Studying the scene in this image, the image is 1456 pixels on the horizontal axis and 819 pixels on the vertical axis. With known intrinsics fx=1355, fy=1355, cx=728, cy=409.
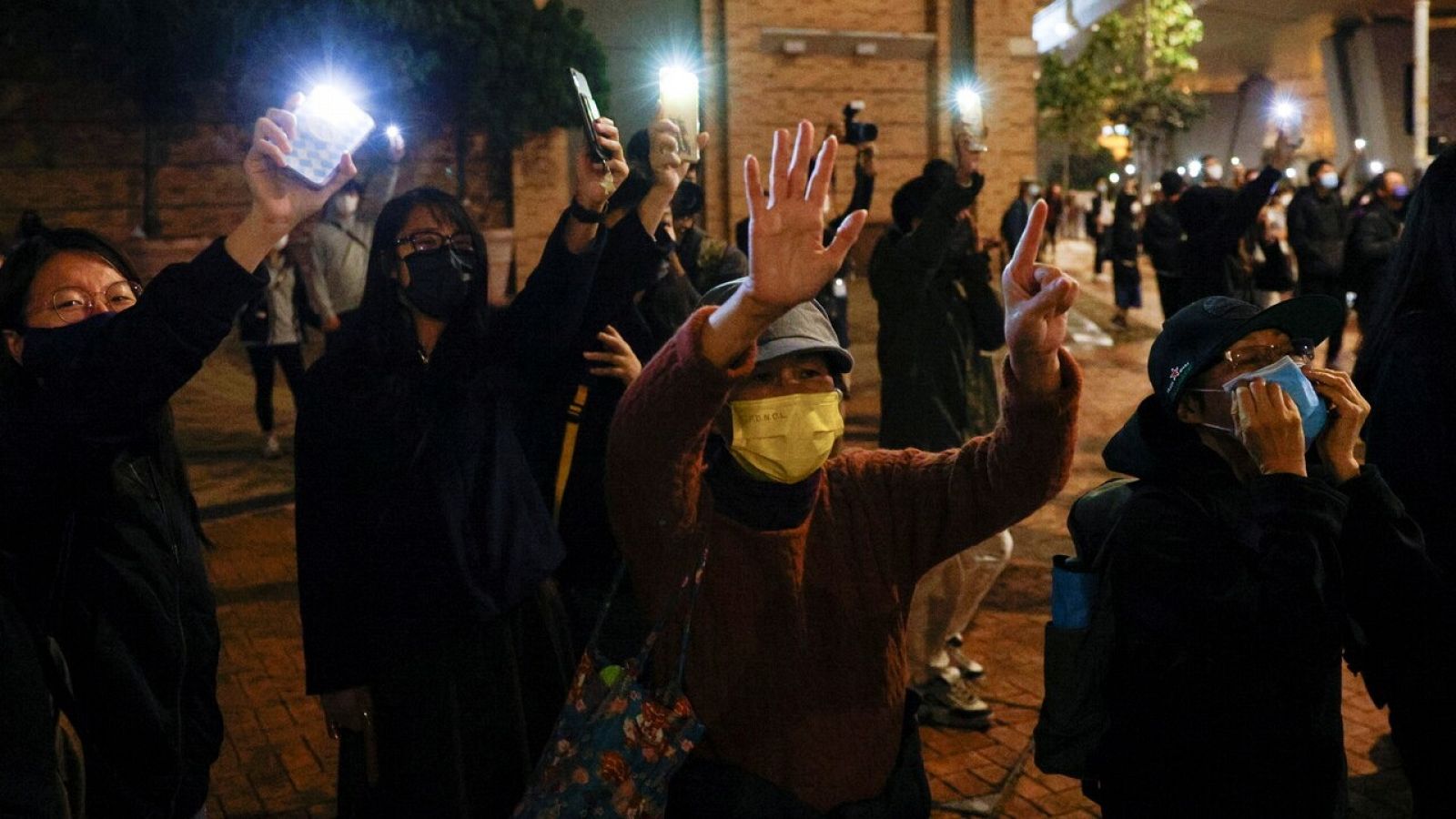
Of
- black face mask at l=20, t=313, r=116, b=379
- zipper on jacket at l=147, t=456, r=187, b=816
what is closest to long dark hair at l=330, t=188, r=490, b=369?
zipper on jacket at l=147, t=456, r=187, b=816

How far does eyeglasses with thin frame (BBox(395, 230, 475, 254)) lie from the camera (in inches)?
139

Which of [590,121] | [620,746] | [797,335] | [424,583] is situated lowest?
[620,746]

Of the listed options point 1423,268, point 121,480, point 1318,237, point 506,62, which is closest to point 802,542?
point 121,480

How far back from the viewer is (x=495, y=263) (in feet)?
58.2

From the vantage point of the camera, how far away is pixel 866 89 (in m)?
20.3

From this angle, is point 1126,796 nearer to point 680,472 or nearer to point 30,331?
point 680,472

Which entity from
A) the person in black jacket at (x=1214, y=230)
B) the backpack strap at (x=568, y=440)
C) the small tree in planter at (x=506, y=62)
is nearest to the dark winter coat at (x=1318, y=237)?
the person in black jacket at (x=1214, y=230)

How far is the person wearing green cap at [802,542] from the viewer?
2396 millimetres

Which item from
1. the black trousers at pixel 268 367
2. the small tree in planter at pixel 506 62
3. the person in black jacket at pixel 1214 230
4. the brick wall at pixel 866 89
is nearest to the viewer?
the person in black jacket at pixel 1214 230

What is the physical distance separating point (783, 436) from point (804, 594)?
31cm

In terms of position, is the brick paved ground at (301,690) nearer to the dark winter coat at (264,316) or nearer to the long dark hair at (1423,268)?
the dark winter coat at (264,316)

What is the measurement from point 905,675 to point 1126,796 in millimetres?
488

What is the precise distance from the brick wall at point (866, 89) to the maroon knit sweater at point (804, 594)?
16647 millimetres

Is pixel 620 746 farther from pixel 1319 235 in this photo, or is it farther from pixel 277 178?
pixel 1319 235
